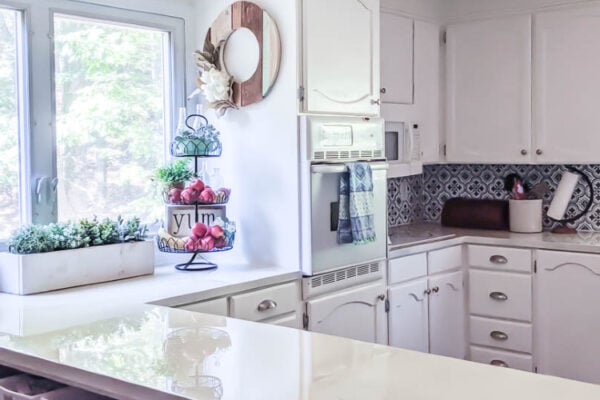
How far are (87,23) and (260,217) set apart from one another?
1.04 meters

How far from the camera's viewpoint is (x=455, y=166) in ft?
15.2

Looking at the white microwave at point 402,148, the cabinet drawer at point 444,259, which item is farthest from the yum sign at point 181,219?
the cabinet drawer at point 444,259

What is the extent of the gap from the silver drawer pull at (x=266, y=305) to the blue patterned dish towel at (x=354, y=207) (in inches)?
17.5

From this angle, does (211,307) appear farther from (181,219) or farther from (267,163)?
(267,163)

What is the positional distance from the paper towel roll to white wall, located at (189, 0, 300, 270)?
181 cm

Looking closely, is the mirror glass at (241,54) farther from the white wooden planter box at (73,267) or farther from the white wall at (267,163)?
the white wooden planter box at (73,267)

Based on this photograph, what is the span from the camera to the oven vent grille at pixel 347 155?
117 inches

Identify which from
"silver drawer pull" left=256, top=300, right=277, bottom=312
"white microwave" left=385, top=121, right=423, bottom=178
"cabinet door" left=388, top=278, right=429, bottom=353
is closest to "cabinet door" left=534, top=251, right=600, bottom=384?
"cabinet door" left=388, top=278, right=429, bottom=353

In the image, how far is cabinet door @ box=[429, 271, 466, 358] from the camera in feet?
12.6

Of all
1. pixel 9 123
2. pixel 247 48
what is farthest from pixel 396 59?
pixel 9 123

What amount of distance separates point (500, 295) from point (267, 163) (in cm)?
159

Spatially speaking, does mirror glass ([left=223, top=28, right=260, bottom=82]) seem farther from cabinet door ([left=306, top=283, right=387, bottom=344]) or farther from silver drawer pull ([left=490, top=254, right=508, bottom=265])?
silver drawer pull ([left=490, top=254, right=508, bottom=265])

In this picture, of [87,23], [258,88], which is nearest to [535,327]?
[258,88]

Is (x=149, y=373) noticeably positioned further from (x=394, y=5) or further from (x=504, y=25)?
(x=504, y=25)
